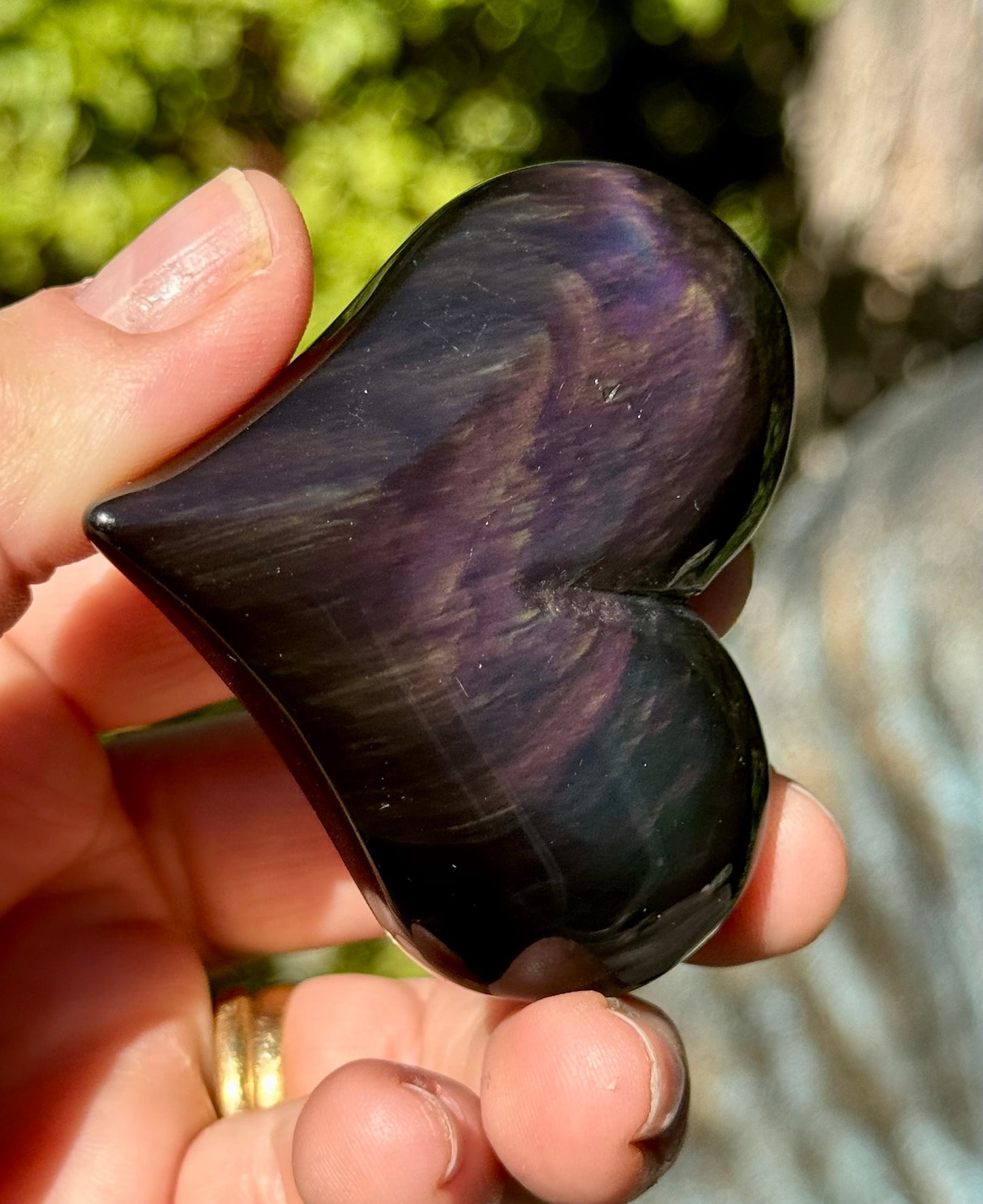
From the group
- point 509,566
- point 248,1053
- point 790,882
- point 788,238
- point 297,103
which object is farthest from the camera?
point 788,238

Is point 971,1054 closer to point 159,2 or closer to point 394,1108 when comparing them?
point 394,1108

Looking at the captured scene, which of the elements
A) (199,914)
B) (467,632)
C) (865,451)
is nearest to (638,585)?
(467,632)

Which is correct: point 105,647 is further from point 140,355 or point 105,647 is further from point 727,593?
point 727,593

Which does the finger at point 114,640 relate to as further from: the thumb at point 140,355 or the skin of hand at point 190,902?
the thumb at point 140,355

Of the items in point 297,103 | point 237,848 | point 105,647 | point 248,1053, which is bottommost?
point 248,1053

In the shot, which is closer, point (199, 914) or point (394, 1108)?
point (394, 1108)

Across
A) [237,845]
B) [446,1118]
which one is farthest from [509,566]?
[237,845]
